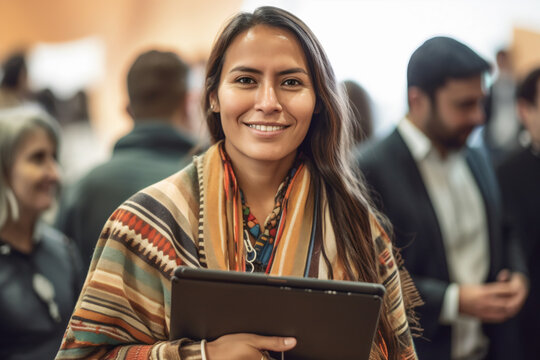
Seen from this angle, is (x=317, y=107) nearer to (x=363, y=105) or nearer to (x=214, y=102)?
(x=214, y=102)

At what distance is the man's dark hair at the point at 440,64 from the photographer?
55.7 inches

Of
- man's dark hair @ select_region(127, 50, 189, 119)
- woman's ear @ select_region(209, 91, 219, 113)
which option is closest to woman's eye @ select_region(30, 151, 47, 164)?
man's dark hair @ select_region(127, 50, 189, 119)

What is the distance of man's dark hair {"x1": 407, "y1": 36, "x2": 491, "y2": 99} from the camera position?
55.7 inches

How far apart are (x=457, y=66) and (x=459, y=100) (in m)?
0.23

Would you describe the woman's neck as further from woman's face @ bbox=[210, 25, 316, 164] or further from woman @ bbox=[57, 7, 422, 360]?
woman's face @ bbox=[210, 25, 316, 164]

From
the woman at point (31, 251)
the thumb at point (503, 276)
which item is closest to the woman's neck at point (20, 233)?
the woman at point (31, 251)

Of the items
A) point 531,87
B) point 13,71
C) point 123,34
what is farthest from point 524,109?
point 123,34

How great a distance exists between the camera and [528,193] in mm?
2646

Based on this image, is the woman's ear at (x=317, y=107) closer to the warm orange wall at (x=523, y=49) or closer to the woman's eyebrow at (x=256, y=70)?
the woman's eyebrow at (x=256, y=70)

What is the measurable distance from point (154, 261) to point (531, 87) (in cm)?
225

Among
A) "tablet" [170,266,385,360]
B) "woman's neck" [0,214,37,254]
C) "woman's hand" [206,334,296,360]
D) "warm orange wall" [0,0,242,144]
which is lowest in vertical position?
"woman's neck" [0,214,37,254]

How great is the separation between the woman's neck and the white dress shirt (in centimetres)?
130

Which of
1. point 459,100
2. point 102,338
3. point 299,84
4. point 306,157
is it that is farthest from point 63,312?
point 459,100

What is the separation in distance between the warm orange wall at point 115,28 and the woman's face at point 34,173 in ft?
12.6
